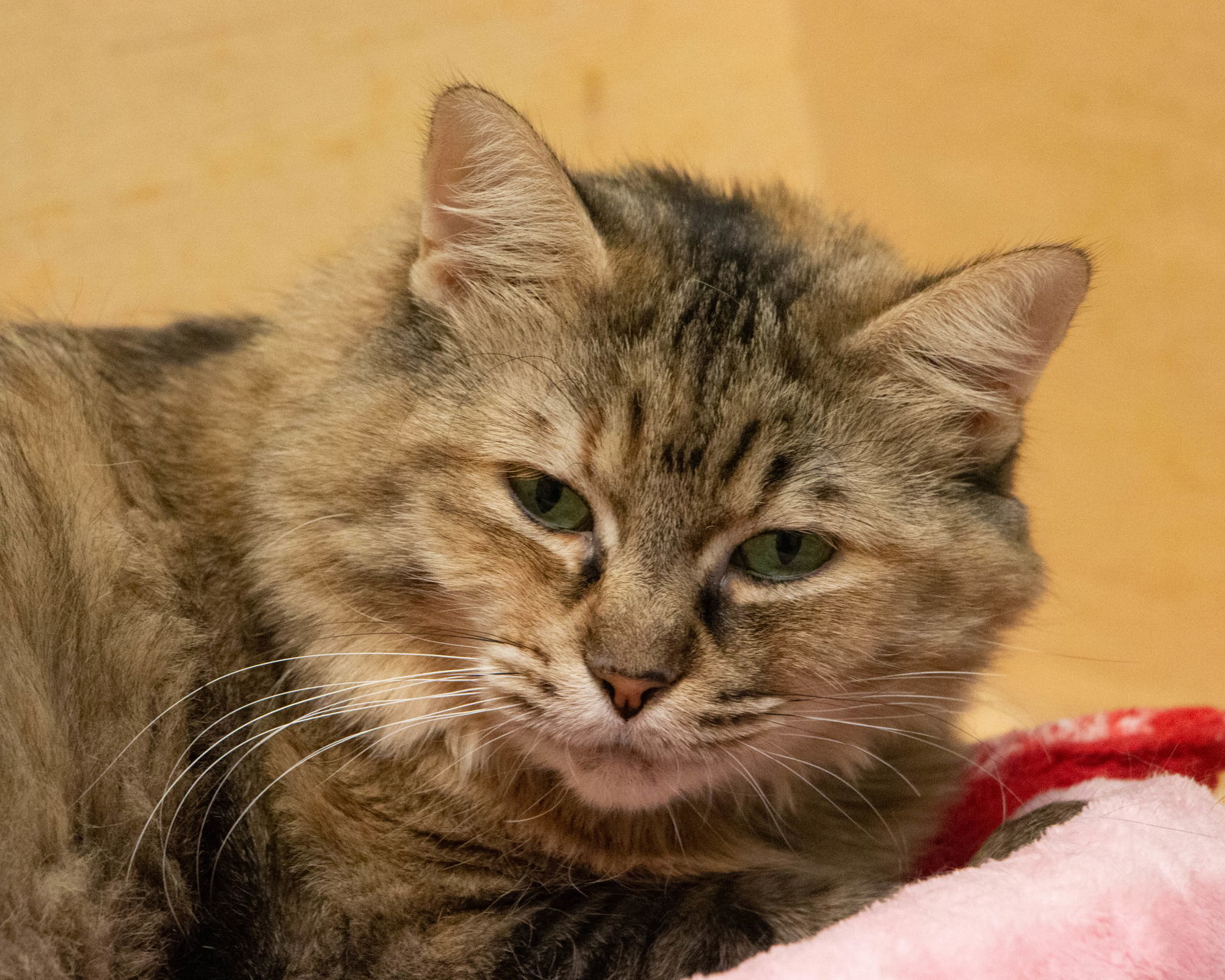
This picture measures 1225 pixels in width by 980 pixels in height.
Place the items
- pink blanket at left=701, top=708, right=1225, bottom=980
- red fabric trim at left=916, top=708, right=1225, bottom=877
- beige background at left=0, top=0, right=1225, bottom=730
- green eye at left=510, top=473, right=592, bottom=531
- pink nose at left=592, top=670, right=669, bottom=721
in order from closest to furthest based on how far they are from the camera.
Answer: pink blanket at left=701, top=708, right=1225, bottom=980
pink nose at left=592, top=670, right=669, bottom=721
green eye at left=510, top=473, right=592, bottom=531
red fabric trim at left=916, top=708, right=1225, bottom=877
beige background at left=0, top=0, right=1225, bottom=730

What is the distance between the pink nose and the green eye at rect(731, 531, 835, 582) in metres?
0.20

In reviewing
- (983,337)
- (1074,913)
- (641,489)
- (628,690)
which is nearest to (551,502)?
(641,489)

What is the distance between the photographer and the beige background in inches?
96.1

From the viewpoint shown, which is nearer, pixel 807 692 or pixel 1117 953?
pixel 1117 953

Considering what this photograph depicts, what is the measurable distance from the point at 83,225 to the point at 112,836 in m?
1.72

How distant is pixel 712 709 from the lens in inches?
47.7

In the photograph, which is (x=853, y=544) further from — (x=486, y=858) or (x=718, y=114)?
(x=718, y=114)

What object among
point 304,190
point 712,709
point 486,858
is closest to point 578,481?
point 712,709

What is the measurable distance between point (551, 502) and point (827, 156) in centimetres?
180

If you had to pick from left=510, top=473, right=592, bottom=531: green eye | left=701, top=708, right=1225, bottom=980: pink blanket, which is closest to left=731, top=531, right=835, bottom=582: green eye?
left=510, top=473, right=592, bottom=531: green eye

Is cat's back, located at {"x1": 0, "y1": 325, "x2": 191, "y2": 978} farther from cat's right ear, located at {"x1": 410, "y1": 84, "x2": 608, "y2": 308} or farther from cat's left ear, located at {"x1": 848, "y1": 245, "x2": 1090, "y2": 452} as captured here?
cat's left ear, located at {"x1": 848, "y1": 245, "x2": 1090, "y2": 452}

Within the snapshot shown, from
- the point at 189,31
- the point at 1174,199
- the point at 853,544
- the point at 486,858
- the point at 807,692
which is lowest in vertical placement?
the point at 486,858

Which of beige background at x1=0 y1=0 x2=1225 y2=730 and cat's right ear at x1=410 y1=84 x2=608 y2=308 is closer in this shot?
cat's right ear at x1=410 y1=84 x2=608 y2=308

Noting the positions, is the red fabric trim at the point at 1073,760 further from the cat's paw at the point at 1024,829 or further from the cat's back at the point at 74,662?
the cat's back at the point at 74,662
